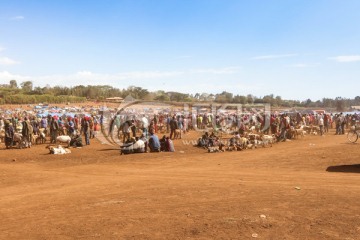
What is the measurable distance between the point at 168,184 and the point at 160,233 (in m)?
4.52

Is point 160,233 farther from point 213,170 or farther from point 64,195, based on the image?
point 213,170

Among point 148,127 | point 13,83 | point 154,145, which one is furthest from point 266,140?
point 13,83

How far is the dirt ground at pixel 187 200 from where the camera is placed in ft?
21.7

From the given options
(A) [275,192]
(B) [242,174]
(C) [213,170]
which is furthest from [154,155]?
(A) [275,192]

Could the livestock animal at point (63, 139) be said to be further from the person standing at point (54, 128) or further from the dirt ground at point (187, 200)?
the dirt ground at point (187, 200)

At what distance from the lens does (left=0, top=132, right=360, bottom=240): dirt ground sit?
6613 mm

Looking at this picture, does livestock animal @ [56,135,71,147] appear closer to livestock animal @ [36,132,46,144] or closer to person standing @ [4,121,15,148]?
livestock animal @ [36,132,46,144]

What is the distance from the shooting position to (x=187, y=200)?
8734 mm

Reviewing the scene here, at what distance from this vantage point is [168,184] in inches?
433

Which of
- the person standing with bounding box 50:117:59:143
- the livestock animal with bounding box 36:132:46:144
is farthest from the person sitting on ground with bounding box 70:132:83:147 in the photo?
the livestock animal with bounding box 36:132:46:144

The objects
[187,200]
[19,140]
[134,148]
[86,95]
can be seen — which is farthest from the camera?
[86,95]

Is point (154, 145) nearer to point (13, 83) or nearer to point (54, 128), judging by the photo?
point (54, 128)

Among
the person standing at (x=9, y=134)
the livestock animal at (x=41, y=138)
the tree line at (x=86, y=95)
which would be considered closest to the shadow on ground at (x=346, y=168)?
the person standing at (x=9, y=134)

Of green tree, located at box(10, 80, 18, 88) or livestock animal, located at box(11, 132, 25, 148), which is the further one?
green tree, located at box(10, 80, 18, 88)
